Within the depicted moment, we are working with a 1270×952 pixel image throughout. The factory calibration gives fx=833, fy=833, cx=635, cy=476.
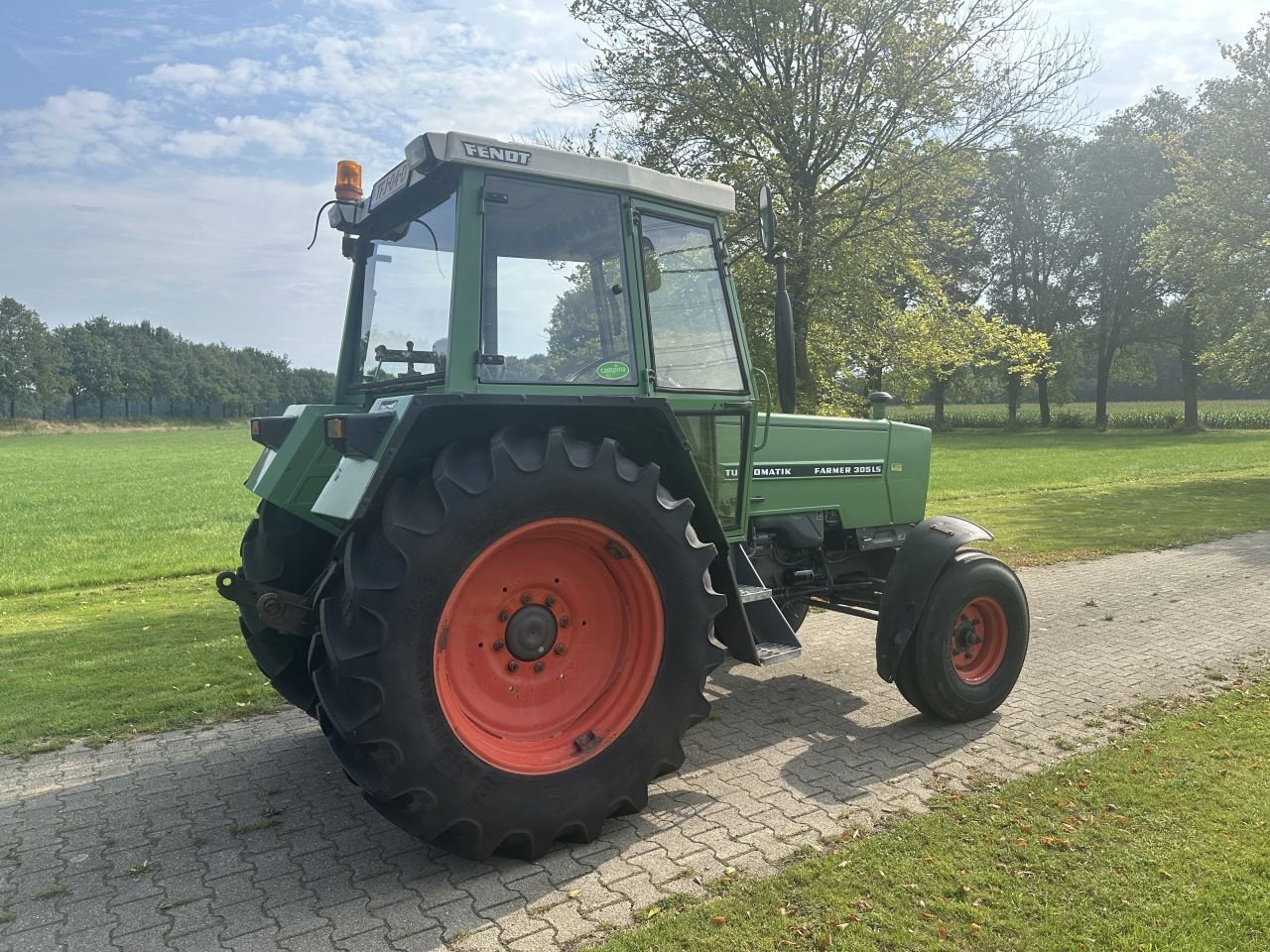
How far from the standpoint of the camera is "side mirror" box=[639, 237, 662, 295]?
4.08 m

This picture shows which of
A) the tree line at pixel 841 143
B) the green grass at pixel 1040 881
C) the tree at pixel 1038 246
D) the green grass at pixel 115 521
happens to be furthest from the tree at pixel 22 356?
the green grass at pixel 1040 881

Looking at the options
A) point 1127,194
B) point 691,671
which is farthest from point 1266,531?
point 1127,194

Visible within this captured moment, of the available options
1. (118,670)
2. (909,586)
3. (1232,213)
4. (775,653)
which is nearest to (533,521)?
(775,653)

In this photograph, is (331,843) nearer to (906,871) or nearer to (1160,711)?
(906,871)

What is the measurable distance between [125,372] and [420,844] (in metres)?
115

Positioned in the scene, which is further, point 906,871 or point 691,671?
point 691,671

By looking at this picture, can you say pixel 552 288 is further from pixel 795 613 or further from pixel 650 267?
pixel 795 613

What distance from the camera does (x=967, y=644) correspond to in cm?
492

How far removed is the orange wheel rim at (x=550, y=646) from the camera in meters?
3.37

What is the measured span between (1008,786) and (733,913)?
1726mm

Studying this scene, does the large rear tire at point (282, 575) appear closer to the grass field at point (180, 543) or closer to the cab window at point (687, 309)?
the grass field at point (180, 543)

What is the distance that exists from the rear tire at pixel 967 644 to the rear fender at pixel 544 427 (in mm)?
1162

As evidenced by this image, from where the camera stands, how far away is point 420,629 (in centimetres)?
306

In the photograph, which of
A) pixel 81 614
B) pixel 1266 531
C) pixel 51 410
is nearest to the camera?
pixel 81 614
